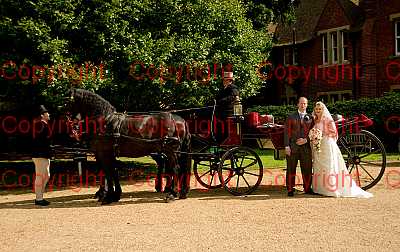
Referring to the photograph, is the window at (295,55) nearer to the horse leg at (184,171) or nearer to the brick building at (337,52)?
the brick building at (337,52)

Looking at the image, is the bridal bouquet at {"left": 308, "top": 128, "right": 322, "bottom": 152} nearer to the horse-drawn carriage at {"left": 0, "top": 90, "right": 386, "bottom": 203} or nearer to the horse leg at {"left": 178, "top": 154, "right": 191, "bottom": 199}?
the horse-drawn carriage at {"left": 0, "top": 90, "right": 386, "bottom": 203}

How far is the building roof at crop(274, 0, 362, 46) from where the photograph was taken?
28.1m

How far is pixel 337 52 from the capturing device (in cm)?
2836

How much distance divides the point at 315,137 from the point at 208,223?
3627 mm

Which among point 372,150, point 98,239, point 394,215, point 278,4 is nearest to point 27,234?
point 98,239

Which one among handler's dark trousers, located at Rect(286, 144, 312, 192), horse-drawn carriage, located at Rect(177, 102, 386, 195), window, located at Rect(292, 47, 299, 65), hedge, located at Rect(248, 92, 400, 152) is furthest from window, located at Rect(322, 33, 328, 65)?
handler's dark trousers, located at Rect(286, 144, 312, 192)

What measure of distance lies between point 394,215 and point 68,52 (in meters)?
8.74

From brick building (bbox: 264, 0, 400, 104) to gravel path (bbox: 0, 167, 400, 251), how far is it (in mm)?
16081

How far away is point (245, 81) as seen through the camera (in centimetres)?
1473

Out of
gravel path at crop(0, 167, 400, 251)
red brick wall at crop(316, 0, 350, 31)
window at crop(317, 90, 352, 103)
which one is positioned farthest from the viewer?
red brick wall at crop(316, 0, 350, 31)

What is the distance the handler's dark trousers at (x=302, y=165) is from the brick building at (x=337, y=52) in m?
16.1

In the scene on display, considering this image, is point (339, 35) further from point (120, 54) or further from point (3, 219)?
point (3, 219)

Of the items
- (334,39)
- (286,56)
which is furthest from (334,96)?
(286,56)

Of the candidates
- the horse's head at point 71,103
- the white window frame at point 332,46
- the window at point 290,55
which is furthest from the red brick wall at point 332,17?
the horse's head at point 71,103
